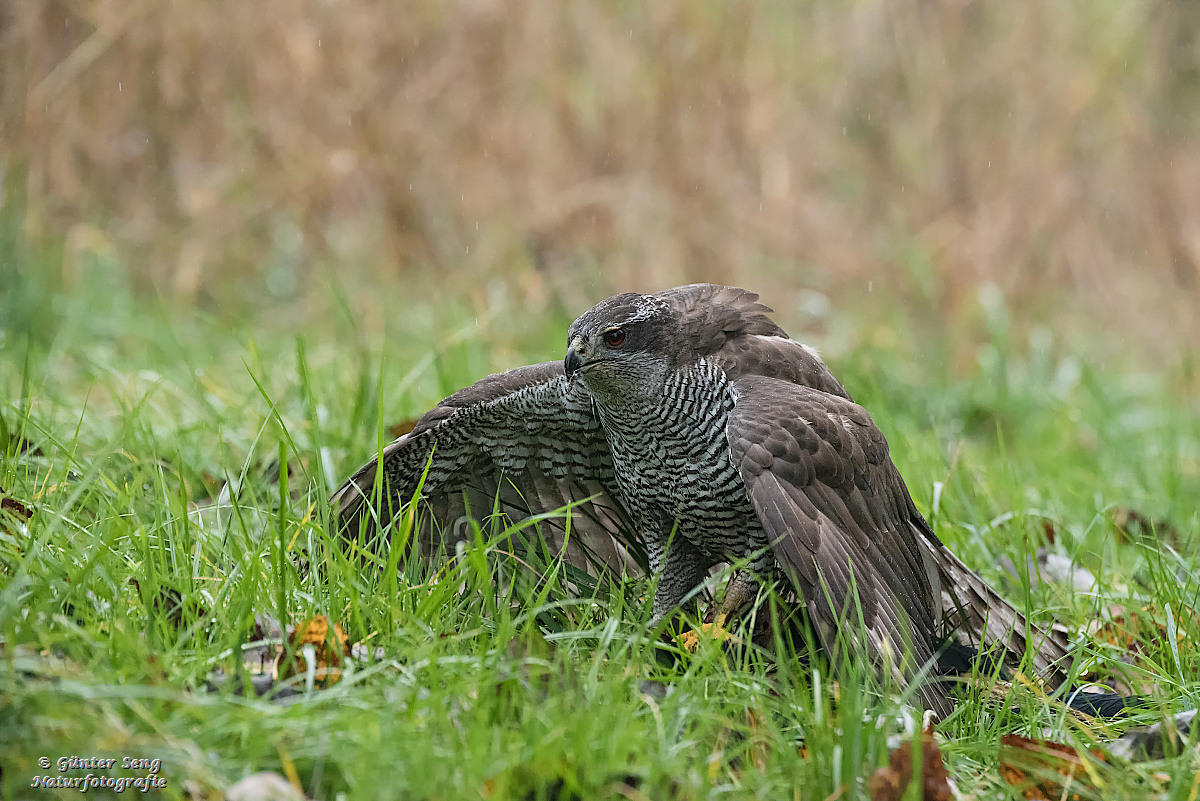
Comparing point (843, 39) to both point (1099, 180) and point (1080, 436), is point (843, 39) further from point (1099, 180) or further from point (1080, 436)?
point (1080, 436)

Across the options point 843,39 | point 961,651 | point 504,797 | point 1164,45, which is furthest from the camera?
point 1164,45

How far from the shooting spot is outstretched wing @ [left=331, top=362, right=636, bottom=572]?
3.63m

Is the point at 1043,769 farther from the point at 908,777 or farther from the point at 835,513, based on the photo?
the point at 835,513

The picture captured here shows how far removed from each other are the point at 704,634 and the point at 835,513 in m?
0.55

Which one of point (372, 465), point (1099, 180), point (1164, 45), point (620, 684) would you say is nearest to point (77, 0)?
point (372, 465)

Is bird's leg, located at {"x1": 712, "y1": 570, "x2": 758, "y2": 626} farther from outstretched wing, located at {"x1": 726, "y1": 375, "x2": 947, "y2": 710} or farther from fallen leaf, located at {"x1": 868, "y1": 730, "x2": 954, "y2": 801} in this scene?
fallen leaf, located at {"x1": 868, "y1": 730, "x2": 954, "y2": 801}

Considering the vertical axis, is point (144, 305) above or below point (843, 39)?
below

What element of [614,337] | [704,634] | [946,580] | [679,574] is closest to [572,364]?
[614,337]

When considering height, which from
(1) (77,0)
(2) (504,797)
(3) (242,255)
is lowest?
(2) (504,797)

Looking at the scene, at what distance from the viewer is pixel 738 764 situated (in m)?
2.60

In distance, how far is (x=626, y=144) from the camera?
853 centimetres

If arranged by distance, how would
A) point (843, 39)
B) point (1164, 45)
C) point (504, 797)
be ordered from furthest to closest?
point (1164, 45) < point (843, 39) < point (504, 797)

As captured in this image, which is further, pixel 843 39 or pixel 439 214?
pixel 843 39

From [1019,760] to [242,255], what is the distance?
6.96 meters
